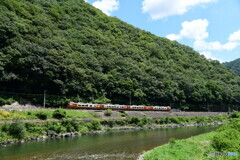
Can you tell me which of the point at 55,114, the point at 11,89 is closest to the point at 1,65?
the point at 11,89

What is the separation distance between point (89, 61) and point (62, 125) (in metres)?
35.1

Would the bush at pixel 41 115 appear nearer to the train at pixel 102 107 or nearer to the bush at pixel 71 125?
the bush at pixel 71 125

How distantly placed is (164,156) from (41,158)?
1127 centimetres

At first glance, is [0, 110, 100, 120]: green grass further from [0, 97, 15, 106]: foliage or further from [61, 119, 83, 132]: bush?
[0, 97, 15, 106]: foliage

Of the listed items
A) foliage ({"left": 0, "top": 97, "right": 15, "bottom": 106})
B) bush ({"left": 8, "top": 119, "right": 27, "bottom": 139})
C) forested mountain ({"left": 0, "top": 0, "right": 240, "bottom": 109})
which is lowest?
bush ({"left": 8, "top": 119, "right": 27, "bottom": 139})

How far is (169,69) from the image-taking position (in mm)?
96938

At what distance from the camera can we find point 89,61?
214 feet

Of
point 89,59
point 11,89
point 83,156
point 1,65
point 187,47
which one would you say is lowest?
point 83,156

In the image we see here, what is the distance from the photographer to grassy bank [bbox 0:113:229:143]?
25.9 meters

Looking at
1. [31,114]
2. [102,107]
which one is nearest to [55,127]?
[31,114]

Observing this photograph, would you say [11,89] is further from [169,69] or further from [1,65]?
[169,69]

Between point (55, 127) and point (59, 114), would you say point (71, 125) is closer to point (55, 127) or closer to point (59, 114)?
point (55, 127)

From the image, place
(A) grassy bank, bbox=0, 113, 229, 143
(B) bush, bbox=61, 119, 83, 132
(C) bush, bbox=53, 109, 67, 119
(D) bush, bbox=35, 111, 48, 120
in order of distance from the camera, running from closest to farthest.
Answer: (A) grassy bank, bbox=0, 113, 229, 143
(B) bush, bbox=61, 119, 83, 132
(D) bush, bbox=35, 111, 48, 120
(C) bush, bbox=53, 109, 67, 119

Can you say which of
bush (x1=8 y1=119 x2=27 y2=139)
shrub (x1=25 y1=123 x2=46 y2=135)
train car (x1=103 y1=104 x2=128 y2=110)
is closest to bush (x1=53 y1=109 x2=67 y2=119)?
shrub (x1=25 y1=123 x2=46 y2=135)
